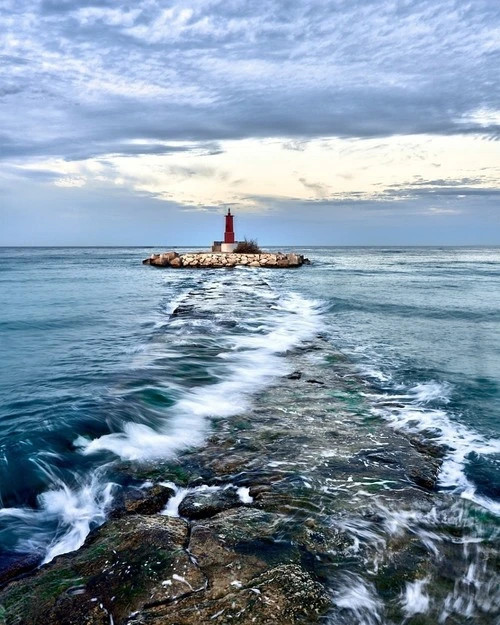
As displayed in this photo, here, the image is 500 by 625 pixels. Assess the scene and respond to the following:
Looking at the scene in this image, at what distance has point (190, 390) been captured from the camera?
7539 millimetres

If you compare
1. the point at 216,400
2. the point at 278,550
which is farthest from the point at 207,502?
the point at 216,400

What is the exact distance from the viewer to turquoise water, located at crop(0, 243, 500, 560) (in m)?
4.59

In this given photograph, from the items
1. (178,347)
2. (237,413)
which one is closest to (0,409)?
(237,413)

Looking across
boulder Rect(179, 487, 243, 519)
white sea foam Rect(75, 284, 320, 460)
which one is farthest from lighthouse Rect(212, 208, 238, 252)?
boulder Rect(179, 487, 243, 519)

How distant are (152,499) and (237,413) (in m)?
2.41

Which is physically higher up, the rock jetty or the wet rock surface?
the rock jetty

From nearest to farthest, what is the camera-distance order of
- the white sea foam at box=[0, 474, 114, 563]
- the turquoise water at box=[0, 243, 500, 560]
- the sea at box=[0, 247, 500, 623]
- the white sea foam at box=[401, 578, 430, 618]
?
the white sea foam at box=[401, 578, 430, 618] → the white sea foam at box=[0, 474, 114, 563] → the sea at box=[0, 247, 500, 623] → the turquoise water at box=[0, 243, 500, 560]

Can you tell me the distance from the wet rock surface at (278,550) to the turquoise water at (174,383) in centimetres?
45

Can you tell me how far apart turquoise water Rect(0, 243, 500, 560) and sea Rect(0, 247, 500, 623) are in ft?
0.07

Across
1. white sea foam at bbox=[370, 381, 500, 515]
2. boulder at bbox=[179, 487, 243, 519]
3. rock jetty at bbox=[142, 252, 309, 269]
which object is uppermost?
rock jetty at bbox=[142, 252, 309, 269]

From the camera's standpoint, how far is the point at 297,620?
2725mm

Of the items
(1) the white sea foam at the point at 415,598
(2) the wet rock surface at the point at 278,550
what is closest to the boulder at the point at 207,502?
(2) the wet rock surface at the point at 278,550

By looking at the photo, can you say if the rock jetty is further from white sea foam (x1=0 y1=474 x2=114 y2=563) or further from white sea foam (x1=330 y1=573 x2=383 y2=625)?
white sea foam (x1=330 y1=573 x2=383 y2=625)

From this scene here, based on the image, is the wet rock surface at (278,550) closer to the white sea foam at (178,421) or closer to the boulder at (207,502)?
the boulder at (207,502)
